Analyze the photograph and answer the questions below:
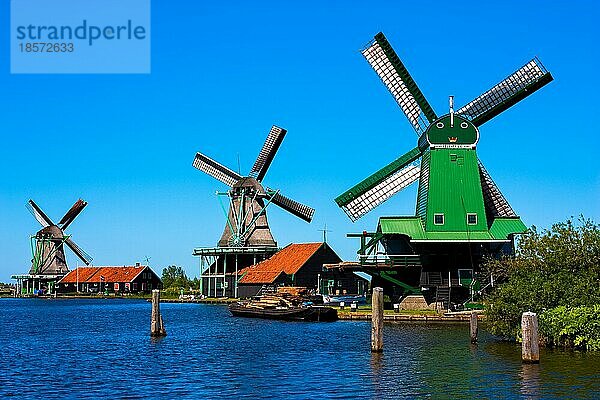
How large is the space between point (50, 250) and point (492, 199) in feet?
285

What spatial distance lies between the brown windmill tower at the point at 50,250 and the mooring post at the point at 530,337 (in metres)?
105

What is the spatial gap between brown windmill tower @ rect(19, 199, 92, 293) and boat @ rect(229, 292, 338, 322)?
228 feet

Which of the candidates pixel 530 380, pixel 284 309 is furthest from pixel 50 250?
pixel 530 380

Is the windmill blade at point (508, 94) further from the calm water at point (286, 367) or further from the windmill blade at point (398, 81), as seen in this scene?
the calm water at point (286, 367)

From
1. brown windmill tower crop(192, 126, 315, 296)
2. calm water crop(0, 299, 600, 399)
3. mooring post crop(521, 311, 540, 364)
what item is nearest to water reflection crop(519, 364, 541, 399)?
calm water crop(0, 299, 600, 399)

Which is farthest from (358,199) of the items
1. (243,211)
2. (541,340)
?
(243,211)

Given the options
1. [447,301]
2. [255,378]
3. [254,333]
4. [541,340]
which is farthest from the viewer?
[447,301]

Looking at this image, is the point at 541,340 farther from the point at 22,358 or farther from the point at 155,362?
the point at 22,358

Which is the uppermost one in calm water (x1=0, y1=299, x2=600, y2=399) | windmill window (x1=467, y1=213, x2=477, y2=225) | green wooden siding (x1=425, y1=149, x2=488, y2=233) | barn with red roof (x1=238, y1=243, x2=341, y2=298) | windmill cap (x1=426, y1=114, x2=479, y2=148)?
windmill cap (x1=426, y1=114, x2=479, y2=148)

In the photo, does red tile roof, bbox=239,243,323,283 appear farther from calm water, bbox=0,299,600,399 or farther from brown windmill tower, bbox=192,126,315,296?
calm water, bbox=0,299,600,399

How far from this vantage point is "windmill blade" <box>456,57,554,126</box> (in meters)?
58.0

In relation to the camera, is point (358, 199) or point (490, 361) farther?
point (358, 199)

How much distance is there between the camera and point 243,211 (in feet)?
307

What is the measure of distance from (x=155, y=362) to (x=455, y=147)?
103 feet
